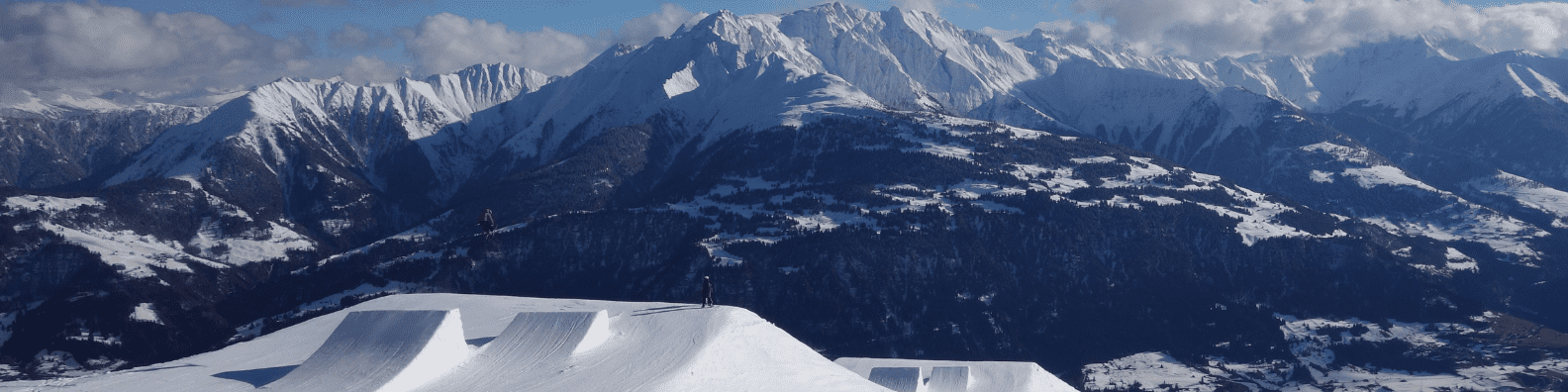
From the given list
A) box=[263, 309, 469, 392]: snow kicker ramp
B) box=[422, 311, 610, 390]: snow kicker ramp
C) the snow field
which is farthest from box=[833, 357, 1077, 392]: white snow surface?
box=[263, 309, 469, 392]: snow kicker ramp

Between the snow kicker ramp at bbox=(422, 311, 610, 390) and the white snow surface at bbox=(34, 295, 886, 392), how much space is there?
0.20m

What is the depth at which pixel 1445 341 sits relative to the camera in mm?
199250

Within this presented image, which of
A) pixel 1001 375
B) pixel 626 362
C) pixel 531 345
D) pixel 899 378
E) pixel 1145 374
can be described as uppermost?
pixel 531 345

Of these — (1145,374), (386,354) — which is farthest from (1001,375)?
(1145,374)

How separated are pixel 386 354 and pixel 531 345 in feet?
20.7

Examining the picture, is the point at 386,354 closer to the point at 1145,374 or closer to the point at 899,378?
the point at 899,378

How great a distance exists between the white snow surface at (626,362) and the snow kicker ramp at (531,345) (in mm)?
198

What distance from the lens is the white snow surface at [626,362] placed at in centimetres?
4484

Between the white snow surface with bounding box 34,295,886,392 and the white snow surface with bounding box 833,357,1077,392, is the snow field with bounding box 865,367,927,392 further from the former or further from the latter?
the white snow surface with bounding box 34,295,886,392

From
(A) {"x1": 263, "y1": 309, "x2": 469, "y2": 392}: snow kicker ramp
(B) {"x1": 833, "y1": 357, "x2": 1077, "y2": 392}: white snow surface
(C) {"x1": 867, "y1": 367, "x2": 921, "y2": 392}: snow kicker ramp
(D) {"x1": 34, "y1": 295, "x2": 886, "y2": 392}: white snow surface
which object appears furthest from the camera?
(B) {"x1": 833, "y1": 357, "x2": 1077, "y2": 392}: white snow surface

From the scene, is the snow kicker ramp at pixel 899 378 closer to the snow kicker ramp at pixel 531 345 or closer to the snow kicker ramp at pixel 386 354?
the snow kicker ramp at pixel 531 345

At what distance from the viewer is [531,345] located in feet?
162

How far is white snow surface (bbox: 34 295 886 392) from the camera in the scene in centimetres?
4484

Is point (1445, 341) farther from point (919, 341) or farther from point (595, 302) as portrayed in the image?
point (595, 302)
